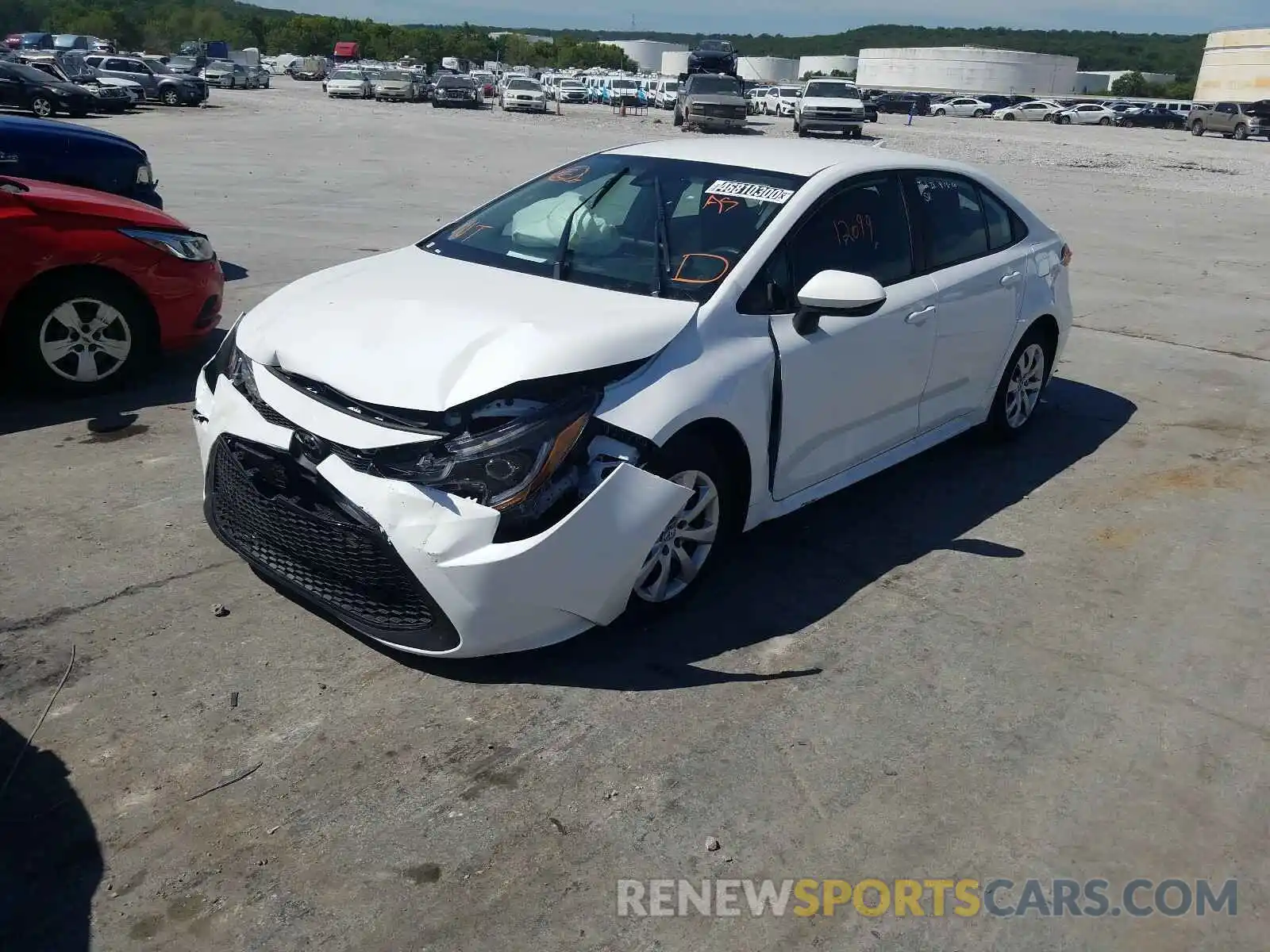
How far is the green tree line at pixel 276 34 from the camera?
376ft

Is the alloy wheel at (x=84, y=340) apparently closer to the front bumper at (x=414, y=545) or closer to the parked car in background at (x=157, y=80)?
the front bumper at (x=414, y=545)

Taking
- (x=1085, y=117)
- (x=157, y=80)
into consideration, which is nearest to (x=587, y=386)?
(x=157, y=80)

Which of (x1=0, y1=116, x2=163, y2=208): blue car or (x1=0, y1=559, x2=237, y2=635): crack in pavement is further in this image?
(x1=0, y1=116, x2=163, y2=208): blue car

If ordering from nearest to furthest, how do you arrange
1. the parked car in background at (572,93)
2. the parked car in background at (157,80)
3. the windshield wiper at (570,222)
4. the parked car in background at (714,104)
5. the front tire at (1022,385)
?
the windshield wiper at (570,222), the front tire at (1022,385), the parked car in background at (714,104), the parked car in background at (157,80), the parked car in background at (572,93)

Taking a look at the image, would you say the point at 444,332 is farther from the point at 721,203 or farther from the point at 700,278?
the point at 721,203

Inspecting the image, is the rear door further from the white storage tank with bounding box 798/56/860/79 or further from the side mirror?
the white storage tank with bounding box 798/56/860/79

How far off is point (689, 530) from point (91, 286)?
3.94 m

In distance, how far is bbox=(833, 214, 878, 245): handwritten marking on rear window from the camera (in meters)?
4.78

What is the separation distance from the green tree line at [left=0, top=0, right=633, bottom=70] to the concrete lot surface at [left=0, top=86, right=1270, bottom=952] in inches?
4737

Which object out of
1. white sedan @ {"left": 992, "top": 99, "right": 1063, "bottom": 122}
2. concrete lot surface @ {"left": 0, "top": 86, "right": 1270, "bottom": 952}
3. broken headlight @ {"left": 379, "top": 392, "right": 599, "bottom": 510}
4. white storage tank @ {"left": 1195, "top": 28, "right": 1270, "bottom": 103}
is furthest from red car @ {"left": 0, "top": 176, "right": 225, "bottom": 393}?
white storage tank @ {"left": 1195, "top": 28, "right": 1270, "bottom": 103}

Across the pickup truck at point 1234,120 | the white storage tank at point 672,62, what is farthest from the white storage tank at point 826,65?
the pickup truck at point 1234,120

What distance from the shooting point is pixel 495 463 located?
3475mm

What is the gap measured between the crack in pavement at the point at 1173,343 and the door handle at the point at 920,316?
16.0ft

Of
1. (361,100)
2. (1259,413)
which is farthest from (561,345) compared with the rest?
(361,100)
